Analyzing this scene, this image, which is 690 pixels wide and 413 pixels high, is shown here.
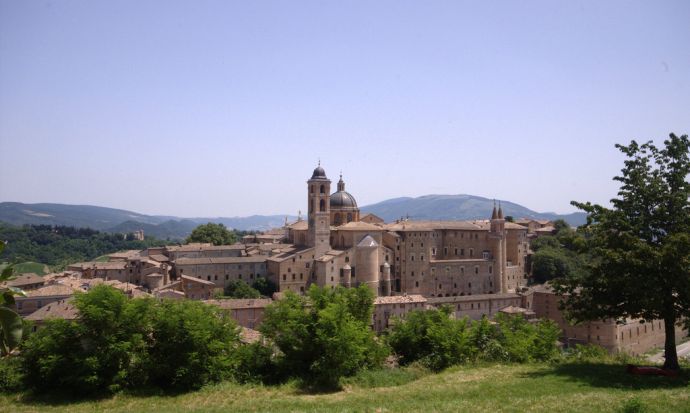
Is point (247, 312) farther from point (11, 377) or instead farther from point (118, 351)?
point (118, 351)

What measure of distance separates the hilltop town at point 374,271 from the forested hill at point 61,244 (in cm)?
6447

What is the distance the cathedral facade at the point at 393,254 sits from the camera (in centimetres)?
5678

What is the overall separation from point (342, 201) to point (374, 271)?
47.4 ft

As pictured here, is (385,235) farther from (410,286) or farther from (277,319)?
(277,319)

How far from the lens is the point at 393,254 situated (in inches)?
2420

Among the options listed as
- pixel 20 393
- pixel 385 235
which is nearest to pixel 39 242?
pixel 385 235

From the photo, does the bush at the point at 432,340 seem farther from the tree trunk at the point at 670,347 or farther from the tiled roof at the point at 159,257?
the tiled roof at the point at 159,257

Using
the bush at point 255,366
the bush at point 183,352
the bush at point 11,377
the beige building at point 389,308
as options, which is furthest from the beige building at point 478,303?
the bush at point 11,377

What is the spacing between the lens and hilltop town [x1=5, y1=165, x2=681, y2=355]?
5128cm

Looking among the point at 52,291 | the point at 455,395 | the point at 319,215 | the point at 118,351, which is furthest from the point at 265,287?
the point at 455,395

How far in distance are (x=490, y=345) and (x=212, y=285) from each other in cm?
4039

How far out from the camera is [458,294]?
207 ft

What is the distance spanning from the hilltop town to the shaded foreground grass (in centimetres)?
2866

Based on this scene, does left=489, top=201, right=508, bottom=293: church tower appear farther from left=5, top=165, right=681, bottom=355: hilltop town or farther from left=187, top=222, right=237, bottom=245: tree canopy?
left=187, top=222, right=237, bottom=245: tree canopy
